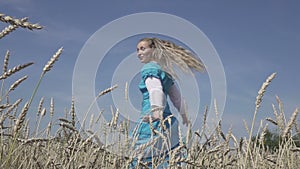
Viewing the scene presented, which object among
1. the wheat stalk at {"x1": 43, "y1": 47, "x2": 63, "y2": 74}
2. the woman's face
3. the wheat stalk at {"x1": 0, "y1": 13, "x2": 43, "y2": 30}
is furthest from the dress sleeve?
the wheat stalk at {"x1": 0, "y1": 13, "x2": 43, "y2": 30}

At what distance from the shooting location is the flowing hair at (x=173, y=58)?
3908 mm

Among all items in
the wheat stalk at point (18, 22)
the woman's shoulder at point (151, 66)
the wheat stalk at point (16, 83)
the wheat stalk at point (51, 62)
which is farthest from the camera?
the woman's shoulder at point (151, 66)

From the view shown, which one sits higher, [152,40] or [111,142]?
[152,40]

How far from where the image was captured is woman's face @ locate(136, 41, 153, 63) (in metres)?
4.18

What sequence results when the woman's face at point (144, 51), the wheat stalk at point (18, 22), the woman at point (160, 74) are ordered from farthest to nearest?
1. the woman's face at point (144, 51)
2. the woman at point (160, 74)
3. the wheat stalk at point (18, 22)

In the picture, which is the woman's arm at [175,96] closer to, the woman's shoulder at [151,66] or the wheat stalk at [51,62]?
the woman's shoulder at [151,66]

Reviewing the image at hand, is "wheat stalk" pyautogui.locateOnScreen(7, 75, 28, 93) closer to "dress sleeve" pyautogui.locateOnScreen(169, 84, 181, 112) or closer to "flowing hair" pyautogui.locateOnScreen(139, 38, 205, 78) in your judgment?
"flowing hair" pyautogui.locateOnScreen(139, 38, 205, 78)

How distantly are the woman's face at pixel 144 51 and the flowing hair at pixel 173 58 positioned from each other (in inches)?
1.9

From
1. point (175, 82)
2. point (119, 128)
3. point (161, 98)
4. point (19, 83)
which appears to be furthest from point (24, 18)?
point (175, 82)

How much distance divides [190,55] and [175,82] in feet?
0.95

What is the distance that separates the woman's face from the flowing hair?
0.05m

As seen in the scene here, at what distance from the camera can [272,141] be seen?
52.3ft

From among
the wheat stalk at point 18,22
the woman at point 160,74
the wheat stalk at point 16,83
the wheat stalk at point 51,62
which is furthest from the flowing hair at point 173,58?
the wheat stalk at point 18,22

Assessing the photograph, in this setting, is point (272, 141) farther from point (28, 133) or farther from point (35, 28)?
point (35, 28)
